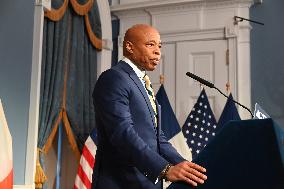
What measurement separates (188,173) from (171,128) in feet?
11.2

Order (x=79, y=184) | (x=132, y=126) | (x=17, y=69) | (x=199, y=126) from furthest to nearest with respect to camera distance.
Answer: (x=199, y=126), (x=79, y=184), (x=17, y=69), (x=132, y=126)

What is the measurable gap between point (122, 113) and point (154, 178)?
23 centimetres

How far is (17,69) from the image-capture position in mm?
3553

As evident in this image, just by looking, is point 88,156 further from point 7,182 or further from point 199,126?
point 7,182

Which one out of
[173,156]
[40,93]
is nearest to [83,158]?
[40,93]

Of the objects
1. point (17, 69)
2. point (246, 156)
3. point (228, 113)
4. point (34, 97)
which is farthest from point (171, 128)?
Result: point (246, 156)

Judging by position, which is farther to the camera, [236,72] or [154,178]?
[236,72]

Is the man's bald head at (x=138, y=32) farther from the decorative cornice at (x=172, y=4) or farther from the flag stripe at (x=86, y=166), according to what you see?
the decorative cornice at (x=172, y=4)

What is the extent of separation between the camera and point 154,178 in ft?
4.06

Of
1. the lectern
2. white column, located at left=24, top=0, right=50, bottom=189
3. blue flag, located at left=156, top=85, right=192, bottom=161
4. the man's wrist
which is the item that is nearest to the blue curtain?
white column, located at left=24, top=0, right=50, bottom=189

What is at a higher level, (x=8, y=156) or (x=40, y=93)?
(x=40, y=93)

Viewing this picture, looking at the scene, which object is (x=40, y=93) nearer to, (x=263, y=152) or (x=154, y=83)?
(x=154, y=83)

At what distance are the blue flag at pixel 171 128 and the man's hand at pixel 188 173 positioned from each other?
10.5 feet

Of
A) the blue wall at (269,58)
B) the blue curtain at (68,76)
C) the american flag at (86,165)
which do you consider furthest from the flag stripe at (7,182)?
the blue wall at (269,58)
